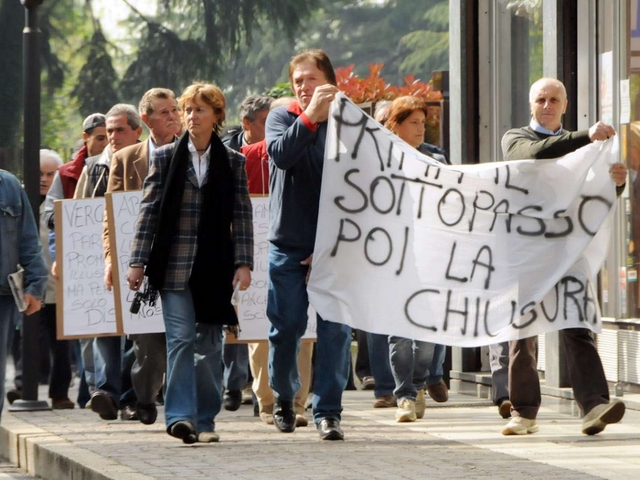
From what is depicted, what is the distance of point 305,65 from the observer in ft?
26.1

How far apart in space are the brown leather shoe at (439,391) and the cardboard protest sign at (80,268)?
6.81ft

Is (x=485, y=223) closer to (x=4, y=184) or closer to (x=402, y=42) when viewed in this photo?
(x=4, y=184)

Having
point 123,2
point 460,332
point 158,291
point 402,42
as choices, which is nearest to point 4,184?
point 158,291

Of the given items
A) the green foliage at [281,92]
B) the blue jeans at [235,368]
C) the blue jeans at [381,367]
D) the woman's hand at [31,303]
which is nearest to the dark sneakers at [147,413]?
the blue jeans at [235,368]

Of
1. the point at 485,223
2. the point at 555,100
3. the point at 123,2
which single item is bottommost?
the point at 485,223

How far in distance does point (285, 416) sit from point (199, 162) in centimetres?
143

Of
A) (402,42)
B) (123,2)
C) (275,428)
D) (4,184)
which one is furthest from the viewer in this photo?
(402,42)

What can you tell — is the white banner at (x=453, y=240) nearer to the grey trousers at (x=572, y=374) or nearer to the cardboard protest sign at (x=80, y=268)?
the grey trousers at (x=572, y=374)

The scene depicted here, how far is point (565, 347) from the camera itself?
27.1 ft

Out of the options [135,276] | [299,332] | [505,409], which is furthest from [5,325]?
[505,409]

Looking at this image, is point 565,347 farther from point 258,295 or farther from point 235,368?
point 235,368

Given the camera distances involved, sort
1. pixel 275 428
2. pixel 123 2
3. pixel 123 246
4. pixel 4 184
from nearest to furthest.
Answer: pixel 4 184, pixel 275 428, pixel 123 246, pixel 123 2

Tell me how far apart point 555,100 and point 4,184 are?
2873 millimetres

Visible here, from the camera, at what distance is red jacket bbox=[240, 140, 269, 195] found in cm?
959
